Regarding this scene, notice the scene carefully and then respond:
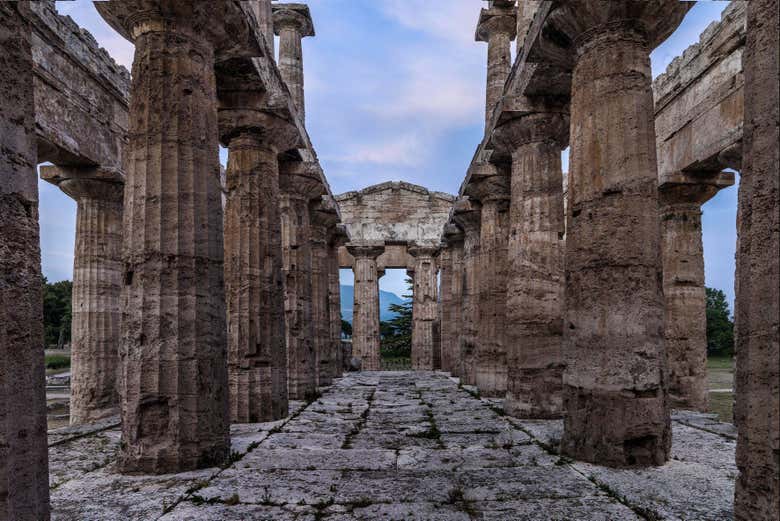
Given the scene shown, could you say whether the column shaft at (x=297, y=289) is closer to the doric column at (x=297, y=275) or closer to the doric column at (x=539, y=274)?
the doric column at (x=297, y=275)

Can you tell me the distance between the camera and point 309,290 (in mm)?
12477

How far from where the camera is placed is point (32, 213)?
292 centimetres

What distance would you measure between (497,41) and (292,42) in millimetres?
5133

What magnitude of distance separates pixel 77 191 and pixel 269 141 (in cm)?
523

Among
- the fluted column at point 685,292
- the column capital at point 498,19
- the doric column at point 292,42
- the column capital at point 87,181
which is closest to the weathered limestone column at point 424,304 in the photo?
the doric column at point 292,42

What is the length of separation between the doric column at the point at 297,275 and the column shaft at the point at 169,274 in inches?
234

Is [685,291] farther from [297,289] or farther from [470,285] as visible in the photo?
[297,289]

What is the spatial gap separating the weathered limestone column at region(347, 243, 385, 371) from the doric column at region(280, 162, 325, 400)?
11285 millimetres

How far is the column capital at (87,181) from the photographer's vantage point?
10.8 metres

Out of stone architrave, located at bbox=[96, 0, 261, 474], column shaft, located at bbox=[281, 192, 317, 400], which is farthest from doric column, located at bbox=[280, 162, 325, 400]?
stone architrave, located at bbox=[96, 0, 261, 474]

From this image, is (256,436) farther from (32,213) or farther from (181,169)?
(32,213)

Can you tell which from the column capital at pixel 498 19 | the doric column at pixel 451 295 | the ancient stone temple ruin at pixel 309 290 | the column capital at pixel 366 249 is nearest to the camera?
the ancient stone temple ruin at pixel 309 290

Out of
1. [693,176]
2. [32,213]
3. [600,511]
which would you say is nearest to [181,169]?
[32,213]

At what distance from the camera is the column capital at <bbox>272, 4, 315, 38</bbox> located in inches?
530
